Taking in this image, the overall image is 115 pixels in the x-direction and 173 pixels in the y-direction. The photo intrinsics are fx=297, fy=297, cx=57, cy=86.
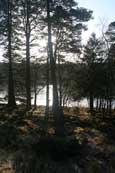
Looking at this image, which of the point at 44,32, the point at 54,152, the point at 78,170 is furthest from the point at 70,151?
the point at 44,32

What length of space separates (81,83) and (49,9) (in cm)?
1825

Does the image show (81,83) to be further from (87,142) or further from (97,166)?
(97,166)

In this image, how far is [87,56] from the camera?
114 feet

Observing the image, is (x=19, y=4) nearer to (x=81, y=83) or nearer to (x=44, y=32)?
(x=44, y=32)

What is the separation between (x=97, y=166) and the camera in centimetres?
901

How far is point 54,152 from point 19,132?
337 cm

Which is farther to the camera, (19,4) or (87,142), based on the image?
(19,4)

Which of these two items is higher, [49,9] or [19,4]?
[19,4]

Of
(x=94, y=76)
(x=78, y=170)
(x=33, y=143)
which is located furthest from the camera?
(x=94, y=76)

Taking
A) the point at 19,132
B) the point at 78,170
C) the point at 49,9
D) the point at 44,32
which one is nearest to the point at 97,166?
the point at 78,170

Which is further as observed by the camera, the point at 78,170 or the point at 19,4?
the point at 19,4

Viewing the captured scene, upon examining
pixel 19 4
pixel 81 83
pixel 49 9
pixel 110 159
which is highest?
pixel 19 4

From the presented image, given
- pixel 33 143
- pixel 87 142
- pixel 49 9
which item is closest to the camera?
pixel 33 143

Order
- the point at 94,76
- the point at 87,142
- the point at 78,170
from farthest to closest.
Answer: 1. the point at 94,76
2. the point at 87,142
3. the point at 78,170
